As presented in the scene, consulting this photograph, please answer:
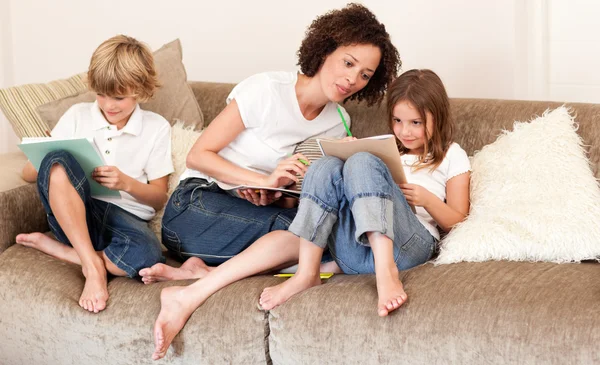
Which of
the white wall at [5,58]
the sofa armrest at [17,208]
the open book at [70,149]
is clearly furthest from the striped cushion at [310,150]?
the white wall at [5,58]

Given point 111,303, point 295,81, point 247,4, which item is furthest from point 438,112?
point 247,4

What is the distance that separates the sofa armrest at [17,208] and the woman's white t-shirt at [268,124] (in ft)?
1.51

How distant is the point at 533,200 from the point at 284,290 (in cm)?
73

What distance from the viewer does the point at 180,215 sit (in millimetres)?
2430

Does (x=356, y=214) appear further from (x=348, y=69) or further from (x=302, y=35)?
(x=302, y=35)

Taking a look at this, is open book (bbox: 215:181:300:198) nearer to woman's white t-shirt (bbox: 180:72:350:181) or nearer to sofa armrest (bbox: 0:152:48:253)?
woman's white t-shirt (bbox: 180:72:350:181)

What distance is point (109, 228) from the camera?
241 centimetres

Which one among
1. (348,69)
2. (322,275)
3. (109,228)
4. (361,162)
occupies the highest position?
(348,69)

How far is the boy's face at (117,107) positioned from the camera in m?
2.52

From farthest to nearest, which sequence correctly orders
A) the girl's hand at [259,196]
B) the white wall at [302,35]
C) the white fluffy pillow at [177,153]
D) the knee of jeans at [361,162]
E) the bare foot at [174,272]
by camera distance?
the white wall at [302,35] < the white fluffy pillow at [177,153] < the girl's hand at [259,196] < the bare foot at [174,272] < the knee of jeans at [361,162]

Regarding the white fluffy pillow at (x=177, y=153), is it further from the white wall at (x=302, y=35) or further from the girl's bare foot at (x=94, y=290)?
the white wall at (x=302, y=35)

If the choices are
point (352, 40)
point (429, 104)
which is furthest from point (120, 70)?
point (429, 104)

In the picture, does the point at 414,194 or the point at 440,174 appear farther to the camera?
the point at 440,174

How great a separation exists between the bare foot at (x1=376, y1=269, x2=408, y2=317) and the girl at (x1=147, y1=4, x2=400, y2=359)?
1.43 ft
